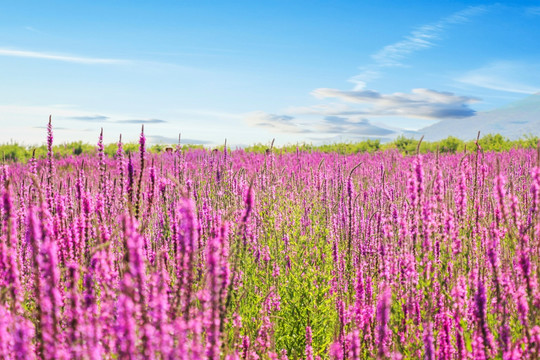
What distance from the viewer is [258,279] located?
598 centimetres

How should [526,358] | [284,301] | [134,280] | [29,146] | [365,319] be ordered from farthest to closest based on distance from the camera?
[29,146] < [284,301] < [365,319] < [526,358] < [134,280]

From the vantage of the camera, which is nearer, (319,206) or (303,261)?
(303,261)

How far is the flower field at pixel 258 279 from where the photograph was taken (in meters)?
2.20

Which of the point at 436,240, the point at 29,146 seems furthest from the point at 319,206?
the point at 29,146

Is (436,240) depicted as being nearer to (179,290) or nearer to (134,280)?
(179,290)

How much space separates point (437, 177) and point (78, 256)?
2.98 metres

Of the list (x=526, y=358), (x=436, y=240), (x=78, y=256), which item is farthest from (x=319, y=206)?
(x=526, y=358)

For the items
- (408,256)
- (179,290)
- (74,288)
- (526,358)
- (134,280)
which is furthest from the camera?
(408,256)

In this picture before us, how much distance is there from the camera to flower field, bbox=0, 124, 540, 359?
7.23 ft

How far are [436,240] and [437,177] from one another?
705 mm

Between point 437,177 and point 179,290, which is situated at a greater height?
point 437,177

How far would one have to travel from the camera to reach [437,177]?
12.1 ft

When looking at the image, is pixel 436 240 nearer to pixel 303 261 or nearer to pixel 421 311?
pixel 421 311

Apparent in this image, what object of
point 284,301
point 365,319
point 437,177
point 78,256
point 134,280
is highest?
point 437,177
